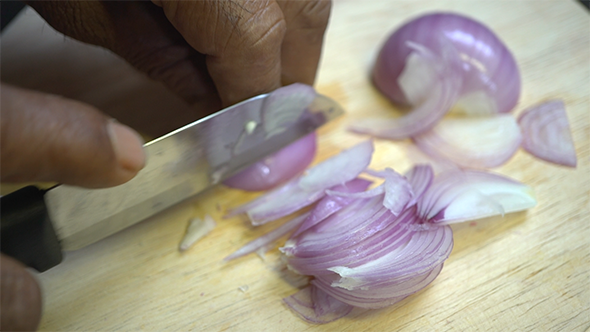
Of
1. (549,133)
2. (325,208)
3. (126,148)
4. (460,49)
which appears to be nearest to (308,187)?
(325,208)

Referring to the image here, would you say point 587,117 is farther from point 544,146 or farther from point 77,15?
point 77,15

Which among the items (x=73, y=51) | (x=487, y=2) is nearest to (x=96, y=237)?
(x=73, y=51)

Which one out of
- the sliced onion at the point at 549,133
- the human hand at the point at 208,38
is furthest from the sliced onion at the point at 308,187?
the sliced onion at the point at 549,133

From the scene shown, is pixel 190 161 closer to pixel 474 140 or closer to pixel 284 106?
pixel 284 106

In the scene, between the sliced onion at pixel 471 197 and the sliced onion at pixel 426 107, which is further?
the sliced onion at pixel 426 107

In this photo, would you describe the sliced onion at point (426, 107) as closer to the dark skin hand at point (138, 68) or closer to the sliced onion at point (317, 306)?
the dark skin hand at point (138, 68)

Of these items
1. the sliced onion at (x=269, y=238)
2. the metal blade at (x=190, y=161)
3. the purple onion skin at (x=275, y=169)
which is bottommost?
the sliced onion at (x=269, y=238)
